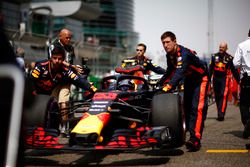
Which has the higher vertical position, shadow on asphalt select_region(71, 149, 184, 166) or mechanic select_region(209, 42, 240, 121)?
mechanic select_region(209, 42, 240, 121)

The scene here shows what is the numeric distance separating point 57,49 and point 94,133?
6.01 feet

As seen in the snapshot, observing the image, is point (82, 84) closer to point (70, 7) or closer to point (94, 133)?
point (94, 133)

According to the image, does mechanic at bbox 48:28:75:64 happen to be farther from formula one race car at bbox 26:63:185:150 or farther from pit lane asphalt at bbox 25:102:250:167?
pit lane asphalt at bbox 25:102:250:167

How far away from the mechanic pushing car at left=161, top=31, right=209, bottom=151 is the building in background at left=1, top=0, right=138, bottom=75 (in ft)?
10.2

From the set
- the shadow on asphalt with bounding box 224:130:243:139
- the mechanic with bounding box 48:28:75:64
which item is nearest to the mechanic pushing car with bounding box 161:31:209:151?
the shadow on asphalt with bounding box 224:130:243:139

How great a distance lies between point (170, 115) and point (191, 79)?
1.28 m

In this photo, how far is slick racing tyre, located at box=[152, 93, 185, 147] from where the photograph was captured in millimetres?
5891

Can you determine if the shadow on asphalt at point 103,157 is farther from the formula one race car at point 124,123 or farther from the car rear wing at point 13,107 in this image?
the car rear wing at point 13,107

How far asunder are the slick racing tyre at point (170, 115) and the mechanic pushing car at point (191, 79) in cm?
46

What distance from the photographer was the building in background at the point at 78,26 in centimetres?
2293

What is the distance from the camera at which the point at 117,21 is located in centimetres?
15912

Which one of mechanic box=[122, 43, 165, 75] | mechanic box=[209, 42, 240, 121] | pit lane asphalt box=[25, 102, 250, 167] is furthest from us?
mechanic box=[209, 42, 240, 121]

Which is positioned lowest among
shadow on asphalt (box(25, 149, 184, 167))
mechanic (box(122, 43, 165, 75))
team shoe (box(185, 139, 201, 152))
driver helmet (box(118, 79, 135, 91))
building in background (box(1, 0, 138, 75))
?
shadow on asphalt (box(25, 149, 184, 167))

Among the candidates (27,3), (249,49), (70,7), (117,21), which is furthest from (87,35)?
(249,49)
